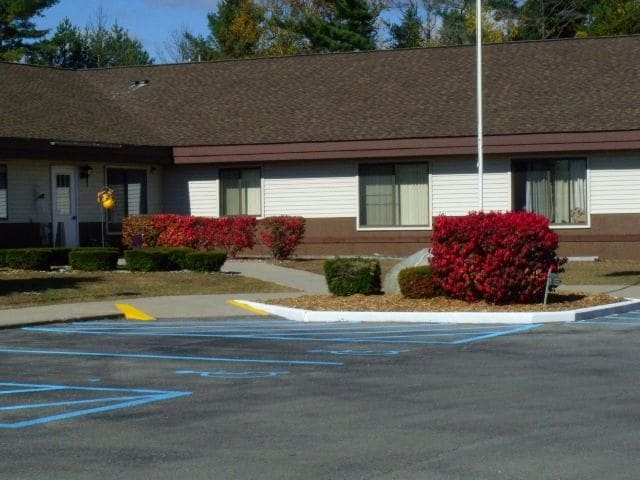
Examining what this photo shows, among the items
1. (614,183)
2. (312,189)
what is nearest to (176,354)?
(312,189)

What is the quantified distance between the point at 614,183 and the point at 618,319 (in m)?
13.3

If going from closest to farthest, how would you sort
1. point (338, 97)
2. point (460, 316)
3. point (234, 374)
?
1. point (234, 374)
2. point (460, 316)
3. point (338, 97)

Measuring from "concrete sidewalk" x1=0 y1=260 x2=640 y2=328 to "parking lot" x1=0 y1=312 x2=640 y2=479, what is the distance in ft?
7.45

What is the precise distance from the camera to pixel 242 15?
227 ft

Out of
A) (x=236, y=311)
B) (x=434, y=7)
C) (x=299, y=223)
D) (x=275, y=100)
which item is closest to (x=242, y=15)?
(x=434, y=7)

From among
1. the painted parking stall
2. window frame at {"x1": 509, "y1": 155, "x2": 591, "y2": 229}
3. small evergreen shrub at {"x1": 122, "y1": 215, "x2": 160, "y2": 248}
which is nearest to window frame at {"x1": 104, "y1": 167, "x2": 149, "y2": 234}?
small evergreen shrub at {"x1": 122, "y1": 215, "x2": 160, "y2": 248}

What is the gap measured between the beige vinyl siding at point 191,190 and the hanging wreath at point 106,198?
94.5 inches

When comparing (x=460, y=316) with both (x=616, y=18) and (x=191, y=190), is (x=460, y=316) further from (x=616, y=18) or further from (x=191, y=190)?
(x=616, y=18)

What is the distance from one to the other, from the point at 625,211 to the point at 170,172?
12.6m

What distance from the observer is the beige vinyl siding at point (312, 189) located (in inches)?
1265

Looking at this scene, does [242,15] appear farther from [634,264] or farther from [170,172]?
[634,264]

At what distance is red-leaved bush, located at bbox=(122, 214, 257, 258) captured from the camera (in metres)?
Answer: 28.8

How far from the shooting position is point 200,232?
28.8 m

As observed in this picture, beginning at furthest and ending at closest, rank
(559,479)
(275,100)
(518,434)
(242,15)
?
1. (242,15)
2. (275,100)
3. (518,434)
4. (559,479)
